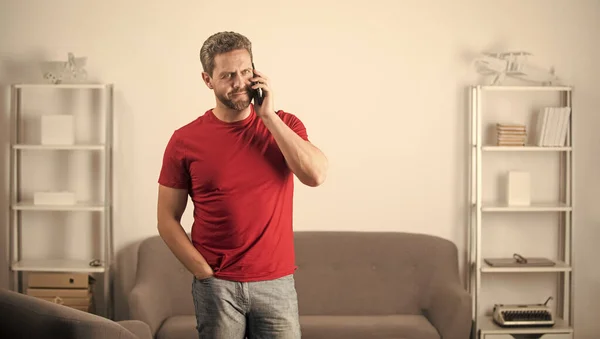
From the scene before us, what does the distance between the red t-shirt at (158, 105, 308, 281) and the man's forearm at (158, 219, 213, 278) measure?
3 centimetres

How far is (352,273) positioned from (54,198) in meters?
1.81

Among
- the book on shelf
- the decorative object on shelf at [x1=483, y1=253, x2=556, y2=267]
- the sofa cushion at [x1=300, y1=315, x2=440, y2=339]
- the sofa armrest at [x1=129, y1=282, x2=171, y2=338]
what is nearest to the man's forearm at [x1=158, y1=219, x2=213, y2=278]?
the sofa armrest at [x1=129, y1=282, x2=171, y2=338]

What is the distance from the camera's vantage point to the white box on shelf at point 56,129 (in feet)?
14.7

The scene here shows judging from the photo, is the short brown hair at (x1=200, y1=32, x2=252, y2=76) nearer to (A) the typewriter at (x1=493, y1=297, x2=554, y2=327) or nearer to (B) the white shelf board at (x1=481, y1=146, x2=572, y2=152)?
(B) the white shelf board at (x1=481, y1=146, x2=572, y2=152)

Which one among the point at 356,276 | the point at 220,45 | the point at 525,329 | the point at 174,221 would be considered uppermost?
the point at 220,45

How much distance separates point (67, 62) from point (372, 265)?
2154 millimetres

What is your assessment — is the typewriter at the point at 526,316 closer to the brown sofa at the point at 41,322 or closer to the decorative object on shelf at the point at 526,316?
the decorative object on shelf at the point at 526,316

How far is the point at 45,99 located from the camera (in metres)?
4.71

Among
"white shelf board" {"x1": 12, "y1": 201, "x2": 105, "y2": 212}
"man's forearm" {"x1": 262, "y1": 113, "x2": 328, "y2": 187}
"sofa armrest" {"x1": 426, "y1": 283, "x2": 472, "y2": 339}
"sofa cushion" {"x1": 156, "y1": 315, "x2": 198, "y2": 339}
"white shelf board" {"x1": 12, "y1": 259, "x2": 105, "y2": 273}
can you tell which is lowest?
"sofa cushion" {"x1": 156, "y1": 315, "x2": 198, "y2": 339}

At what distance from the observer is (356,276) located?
14.7ft

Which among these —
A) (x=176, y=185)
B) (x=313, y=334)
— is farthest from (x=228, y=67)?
(x=313, y=334)

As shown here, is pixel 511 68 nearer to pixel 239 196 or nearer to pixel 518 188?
pixel 518 188

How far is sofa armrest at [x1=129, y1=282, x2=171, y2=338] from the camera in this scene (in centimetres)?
401

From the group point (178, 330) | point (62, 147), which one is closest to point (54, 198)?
point (62, 147)
